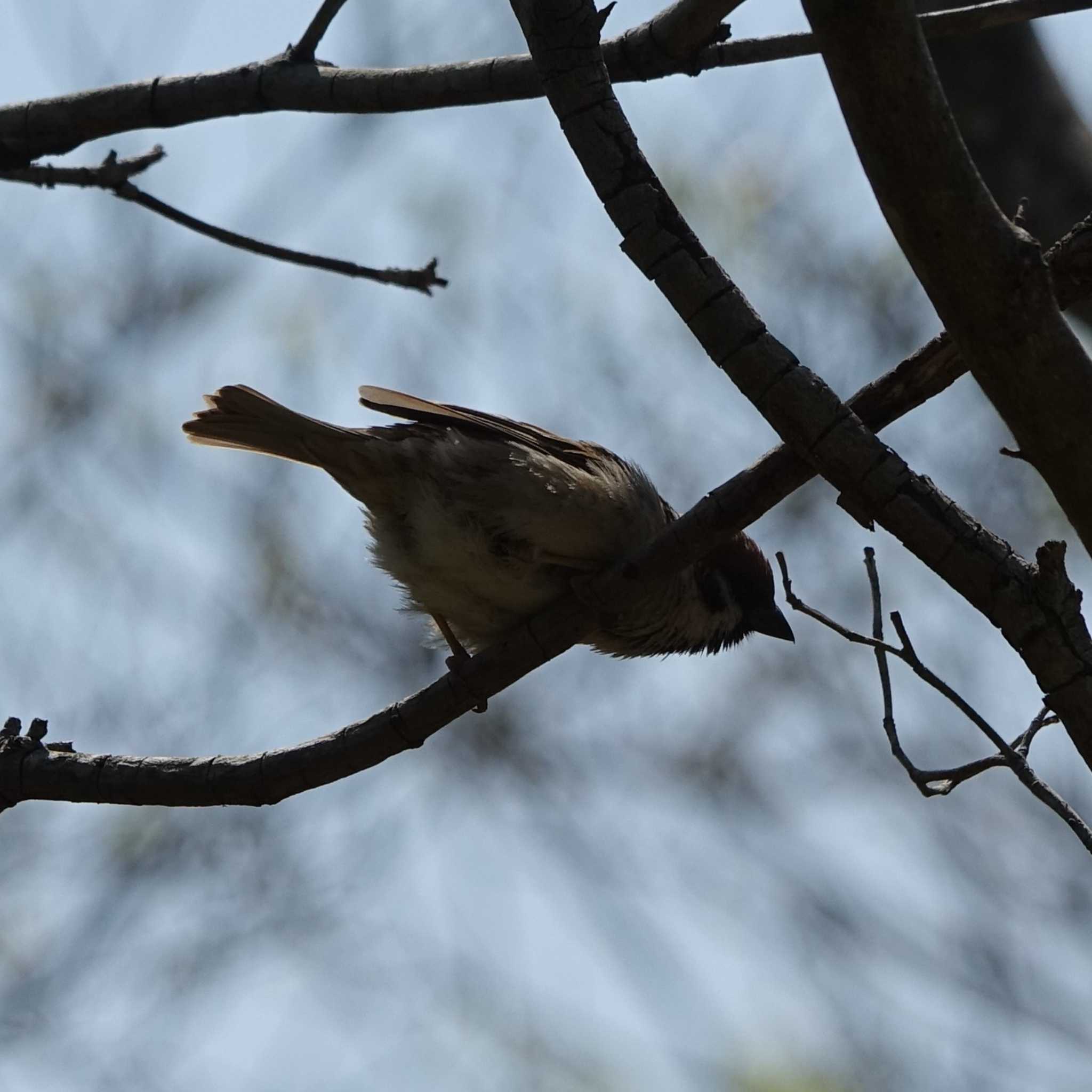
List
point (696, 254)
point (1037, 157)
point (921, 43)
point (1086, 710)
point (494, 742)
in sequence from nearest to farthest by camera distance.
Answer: point (921, 43) → point (1086, 710) → point (696, 254) → point (1037, 157) → point (494, 742)

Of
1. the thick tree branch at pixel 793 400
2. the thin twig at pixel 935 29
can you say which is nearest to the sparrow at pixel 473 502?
the thin twig at pixel 935 29

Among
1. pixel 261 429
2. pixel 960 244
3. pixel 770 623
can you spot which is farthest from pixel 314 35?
pixel 770 623

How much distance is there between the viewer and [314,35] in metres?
3.54

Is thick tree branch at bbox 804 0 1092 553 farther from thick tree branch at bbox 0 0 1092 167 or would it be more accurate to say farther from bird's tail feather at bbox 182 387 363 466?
bird's tail feather at bbox 182 387 363 466

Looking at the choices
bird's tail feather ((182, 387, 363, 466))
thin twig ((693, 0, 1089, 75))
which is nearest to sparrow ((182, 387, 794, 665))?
bird's tail feather ((182, 387, 363, 466))

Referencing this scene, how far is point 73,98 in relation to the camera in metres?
3.69

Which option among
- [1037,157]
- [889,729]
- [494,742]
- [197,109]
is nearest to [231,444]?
[197,109]

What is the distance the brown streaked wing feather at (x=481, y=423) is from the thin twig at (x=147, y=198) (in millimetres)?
373

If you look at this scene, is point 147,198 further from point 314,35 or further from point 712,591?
point 712,591

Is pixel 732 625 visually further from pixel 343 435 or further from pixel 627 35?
pixel 627 35

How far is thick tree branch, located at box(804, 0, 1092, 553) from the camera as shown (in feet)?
5.56

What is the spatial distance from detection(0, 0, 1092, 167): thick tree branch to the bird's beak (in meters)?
2.35

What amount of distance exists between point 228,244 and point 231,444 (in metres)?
0.75

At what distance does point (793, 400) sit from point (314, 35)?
6.71 ft
